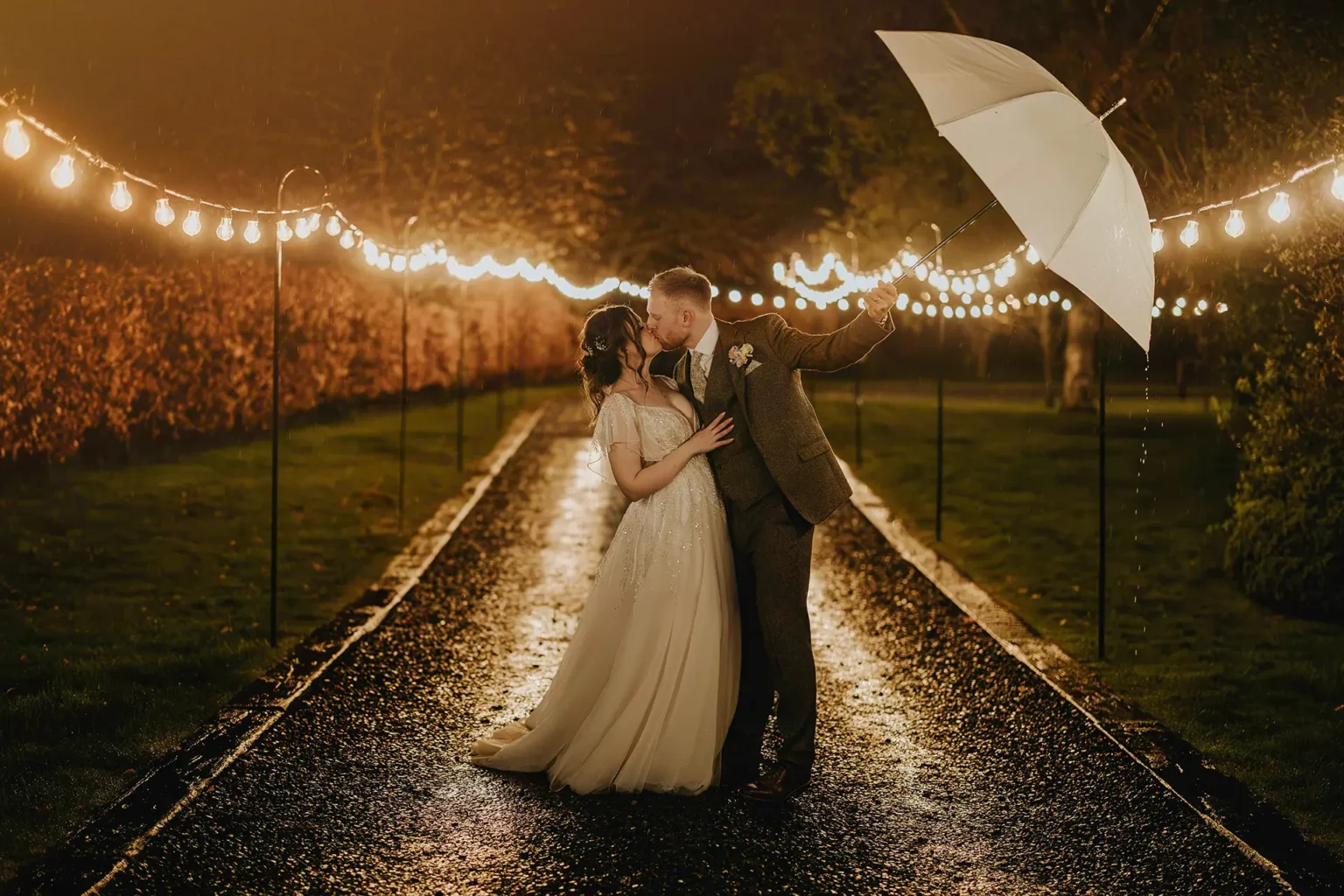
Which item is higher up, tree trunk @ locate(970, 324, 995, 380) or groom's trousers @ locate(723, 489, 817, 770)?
tree trunk @ locate(970, 324, 995, 380)

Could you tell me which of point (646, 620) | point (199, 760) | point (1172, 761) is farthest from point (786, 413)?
point (199, 760)

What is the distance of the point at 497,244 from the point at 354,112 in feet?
15.5

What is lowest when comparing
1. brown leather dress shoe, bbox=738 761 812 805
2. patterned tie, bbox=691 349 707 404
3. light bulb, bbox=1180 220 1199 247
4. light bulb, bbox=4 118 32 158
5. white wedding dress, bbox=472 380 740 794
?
brown leather dress shoe, bbox=738 761 812 805

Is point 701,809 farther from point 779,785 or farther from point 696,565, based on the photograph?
point 696,565

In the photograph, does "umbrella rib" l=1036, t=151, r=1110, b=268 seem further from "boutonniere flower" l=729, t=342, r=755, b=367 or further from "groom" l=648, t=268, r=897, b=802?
"boutonniere flower" l=729, t=342, r=755, b=367

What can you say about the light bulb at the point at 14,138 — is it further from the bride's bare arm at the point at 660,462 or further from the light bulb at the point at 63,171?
the bride's bare arm at the point at 660,462

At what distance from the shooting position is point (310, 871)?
186 inches

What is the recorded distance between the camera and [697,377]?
5875 millimetres

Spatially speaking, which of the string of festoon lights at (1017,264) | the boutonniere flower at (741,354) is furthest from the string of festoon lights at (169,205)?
the string of festoon lights at (1017,264)

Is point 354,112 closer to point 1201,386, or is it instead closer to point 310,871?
point 310,871

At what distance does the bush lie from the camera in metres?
8.80

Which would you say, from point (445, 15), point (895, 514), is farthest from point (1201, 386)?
point (895, 514)

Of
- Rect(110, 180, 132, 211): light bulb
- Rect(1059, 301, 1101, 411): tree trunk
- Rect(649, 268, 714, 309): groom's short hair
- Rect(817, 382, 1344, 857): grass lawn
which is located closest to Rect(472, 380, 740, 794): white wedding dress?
Rect(649, 268, 714, 309): groom's short hair

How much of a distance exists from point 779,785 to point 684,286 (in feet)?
6.83
